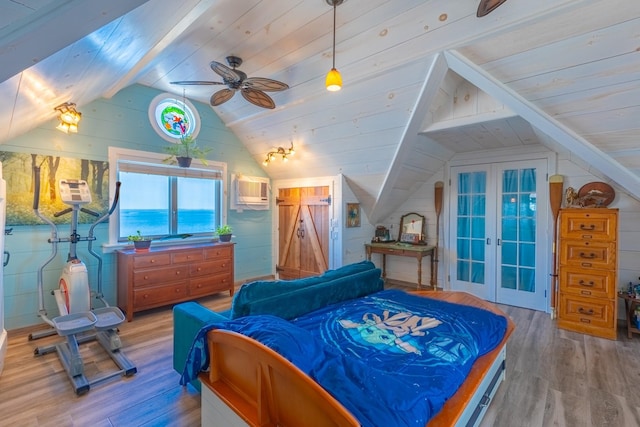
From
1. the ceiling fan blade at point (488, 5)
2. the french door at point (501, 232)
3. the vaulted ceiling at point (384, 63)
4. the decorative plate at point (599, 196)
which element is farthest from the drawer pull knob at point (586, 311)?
the ceiling fan blade at point (488, 5)

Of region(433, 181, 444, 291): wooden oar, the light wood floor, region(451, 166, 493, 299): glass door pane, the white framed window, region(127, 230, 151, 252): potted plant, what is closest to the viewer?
the light wood floor

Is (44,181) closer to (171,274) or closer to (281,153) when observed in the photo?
(171,274)

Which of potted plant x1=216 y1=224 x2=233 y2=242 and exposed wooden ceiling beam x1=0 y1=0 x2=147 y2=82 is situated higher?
exposed wooden ceiling beam x1=0 y1=0 x2=147 y2=82

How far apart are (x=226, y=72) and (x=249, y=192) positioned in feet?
9.15

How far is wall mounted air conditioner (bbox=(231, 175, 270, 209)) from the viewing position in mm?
4984

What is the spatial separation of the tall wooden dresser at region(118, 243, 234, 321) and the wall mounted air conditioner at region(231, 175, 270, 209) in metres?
0.92

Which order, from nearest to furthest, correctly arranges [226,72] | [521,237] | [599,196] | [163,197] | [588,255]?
[226,72]
[588,255]
[599,196]
[521,237]
[163,197]

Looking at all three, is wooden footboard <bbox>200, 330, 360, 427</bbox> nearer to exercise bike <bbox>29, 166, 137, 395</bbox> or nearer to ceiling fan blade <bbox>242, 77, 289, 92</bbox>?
exercise bike <bbox>29, 166, 137, 395</bbox>

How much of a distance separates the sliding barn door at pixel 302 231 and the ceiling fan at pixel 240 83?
210cm

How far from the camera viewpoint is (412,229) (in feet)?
16.6

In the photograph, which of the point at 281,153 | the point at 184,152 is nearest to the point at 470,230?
the point at 281,153

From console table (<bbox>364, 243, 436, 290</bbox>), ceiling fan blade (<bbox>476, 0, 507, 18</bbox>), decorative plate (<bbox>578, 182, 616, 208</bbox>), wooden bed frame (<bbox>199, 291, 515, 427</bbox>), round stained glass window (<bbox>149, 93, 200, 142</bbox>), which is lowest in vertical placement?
wooden bed frame (<bbox>199, 291, 515, 427</bbox>)

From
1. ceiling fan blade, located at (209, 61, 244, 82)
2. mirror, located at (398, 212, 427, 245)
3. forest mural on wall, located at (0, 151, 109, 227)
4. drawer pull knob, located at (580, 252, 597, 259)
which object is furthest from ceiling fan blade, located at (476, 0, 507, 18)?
forest mural on wall, located at (0, 151, 109, 227)

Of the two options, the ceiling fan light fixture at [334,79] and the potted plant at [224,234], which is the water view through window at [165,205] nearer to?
the potted plant at [224,234]
